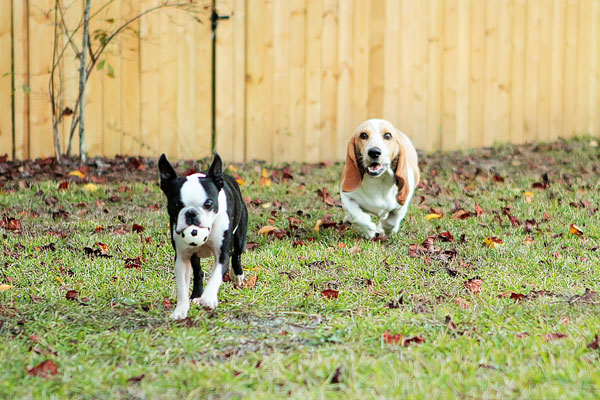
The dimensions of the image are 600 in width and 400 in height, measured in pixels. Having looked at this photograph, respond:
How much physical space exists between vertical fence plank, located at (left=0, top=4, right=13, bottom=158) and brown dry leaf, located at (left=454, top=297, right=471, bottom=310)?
5800 mm

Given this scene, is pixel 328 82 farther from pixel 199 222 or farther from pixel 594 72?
pixel 199 222

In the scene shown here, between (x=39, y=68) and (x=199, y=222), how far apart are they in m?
5.56

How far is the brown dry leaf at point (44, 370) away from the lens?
3363 millimetres

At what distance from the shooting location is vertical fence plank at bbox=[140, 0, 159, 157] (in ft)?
30.0

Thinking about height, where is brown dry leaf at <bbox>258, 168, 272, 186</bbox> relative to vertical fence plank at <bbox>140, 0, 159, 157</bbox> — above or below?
below

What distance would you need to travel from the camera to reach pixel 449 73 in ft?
35.6

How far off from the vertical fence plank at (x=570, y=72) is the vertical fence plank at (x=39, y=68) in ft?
23.1

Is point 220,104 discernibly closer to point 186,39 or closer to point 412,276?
point 186,39

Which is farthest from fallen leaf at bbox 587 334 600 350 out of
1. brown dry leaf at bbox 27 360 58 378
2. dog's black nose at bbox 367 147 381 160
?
dog's black nose at bbox 367 147 381 160

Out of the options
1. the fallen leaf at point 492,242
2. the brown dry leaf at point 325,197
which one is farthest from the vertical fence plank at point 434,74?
the fallen leaf at point 492,242

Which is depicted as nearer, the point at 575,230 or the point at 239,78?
the point at 575,230

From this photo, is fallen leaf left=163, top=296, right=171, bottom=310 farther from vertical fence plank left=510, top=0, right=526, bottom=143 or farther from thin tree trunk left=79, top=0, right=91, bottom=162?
vertical fence plank left=510, top=0, right=526, bottom=143

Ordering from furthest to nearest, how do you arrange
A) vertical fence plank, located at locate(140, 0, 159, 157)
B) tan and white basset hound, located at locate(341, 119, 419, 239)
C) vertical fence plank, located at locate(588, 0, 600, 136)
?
vertical fence plank, located at locate(588, 0, 600, 136) < vertical fence plank, located at locate(140, 0, 159, 157) < tan and white basset hound, located at locate(341, 119, 419, 239)

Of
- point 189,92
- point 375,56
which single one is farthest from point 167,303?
point 375,56
